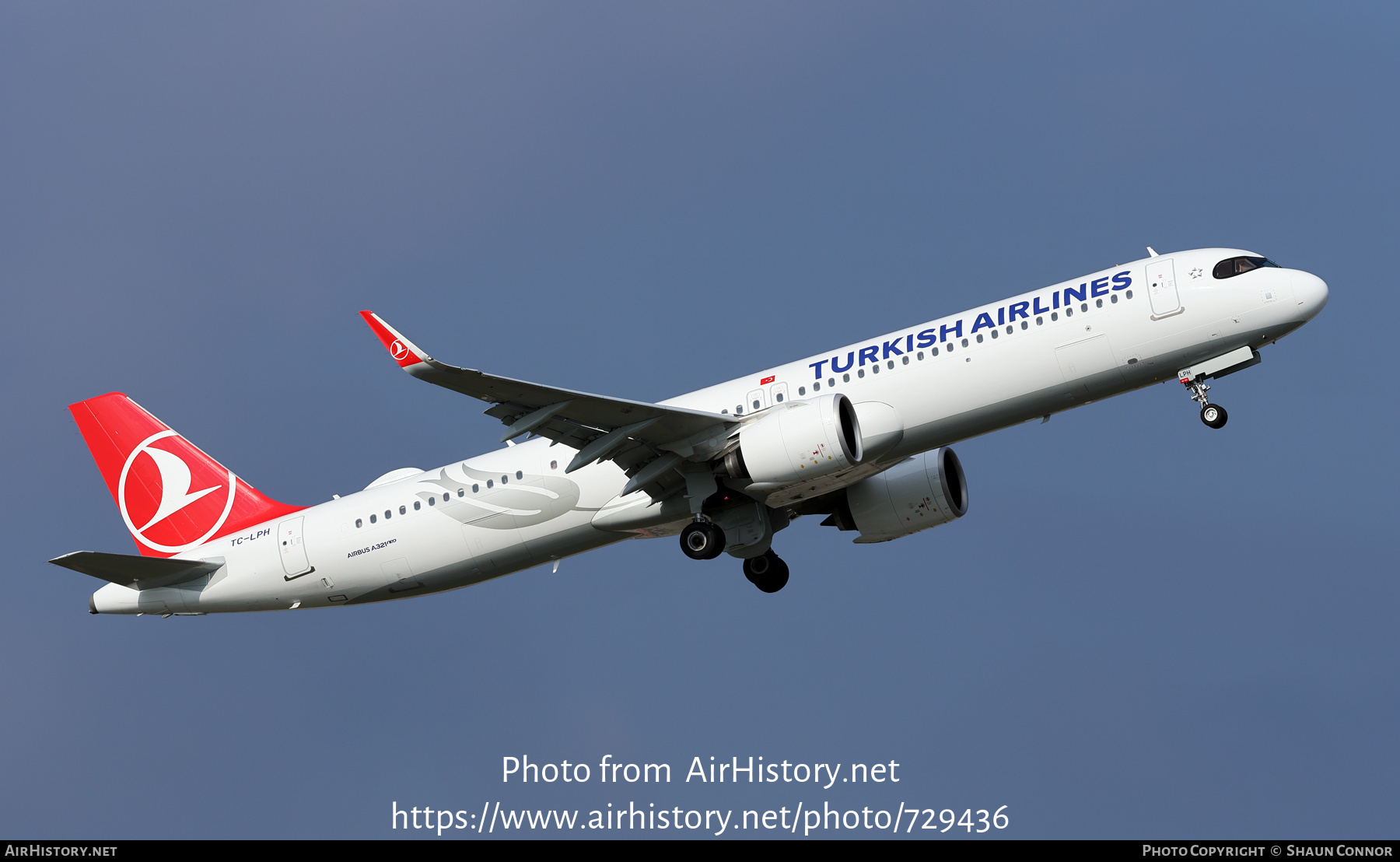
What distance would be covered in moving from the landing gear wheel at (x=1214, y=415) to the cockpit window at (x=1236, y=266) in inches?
112

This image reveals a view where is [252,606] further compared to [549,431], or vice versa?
[252,606]

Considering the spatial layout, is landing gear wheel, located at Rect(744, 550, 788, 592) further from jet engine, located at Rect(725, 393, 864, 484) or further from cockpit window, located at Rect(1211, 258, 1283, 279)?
cockpit window, located at Rect(1211, 258, 1283, 279)

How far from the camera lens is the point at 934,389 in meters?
30.1

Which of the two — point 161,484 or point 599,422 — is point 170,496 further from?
point 599,422

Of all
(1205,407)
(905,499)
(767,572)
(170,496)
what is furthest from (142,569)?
(1205,407)

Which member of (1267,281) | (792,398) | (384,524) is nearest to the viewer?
(1267,281)

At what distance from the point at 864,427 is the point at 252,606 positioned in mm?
16188

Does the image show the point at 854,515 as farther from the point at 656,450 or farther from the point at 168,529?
the point at 168,529

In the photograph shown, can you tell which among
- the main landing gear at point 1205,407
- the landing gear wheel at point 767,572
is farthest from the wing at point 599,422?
the main landing gear at point 1205,407

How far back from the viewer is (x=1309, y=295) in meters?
29.4

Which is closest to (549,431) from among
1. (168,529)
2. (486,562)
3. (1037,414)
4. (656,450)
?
(656,450)

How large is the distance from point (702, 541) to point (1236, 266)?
13106 millimetres

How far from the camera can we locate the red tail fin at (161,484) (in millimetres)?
36625

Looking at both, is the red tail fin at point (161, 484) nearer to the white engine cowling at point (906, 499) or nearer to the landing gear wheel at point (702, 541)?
the landing gear wheel at point (702, 541)
